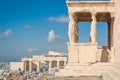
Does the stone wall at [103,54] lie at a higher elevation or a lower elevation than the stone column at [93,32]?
lower

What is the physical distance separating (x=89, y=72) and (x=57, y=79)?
108 inches

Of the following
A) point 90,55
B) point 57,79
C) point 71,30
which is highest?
point 71,30

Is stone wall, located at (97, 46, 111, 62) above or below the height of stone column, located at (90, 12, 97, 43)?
below

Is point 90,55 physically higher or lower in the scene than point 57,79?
higher

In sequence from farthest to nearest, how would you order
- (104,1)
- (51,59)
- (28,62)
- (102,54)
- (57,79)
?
(28,62) < (51,59) < (102,54) < (104,1) < (57,79)

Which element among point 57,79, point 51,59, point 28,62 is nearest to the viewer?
point 57,79

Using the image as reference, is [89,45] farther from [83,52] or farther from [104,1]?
[104,1]

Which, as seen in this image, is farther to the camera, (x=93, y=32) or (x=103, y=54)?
(x=103, y=54)

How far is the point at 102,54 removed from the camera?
978 inches

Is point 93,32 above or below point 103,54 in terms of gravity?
above

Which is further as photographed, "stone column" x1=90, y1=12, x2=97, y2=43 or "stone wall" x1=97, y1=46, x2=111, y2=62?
"stone wall" x1=97, y1=46, x2=111, y2=62

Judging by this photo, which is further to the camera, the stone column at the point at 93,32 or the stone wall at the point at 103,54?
the stone wall at the point at 103,54

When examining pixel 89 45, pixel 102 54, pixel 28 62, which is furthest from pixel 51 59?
pixel 89 45

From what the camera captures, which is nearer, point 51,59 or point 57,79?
point 57,79
